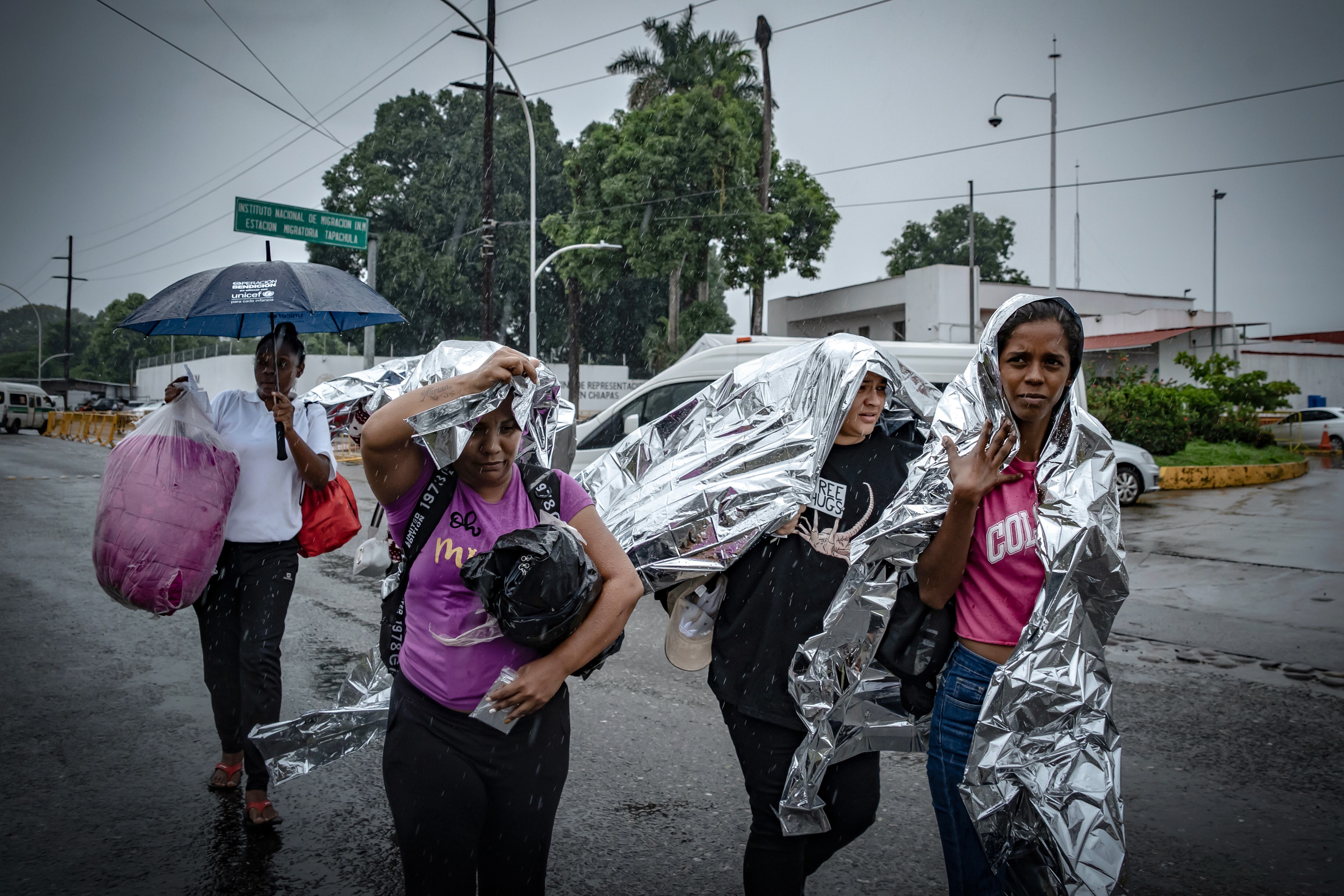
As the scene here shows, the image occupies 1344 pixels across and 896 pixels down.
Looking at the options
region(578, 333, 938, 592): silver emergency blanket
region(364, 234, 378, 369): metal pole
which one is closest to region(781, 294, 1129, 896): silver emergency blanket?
region(578, 333, 938, 592): silver emergency blanket

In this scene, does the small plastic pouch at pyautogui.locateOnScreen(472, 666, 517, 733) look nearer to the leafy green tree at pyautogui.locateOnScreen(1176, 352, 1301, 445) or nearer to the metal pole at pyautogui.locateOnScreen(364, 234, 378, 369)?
the metal pole at pyautogui.locateOnScreen(364, 234, 378, 369)

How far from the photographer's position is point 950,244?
6788 cm

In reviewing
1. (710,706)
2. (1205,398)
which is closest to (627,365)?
(1205,398)

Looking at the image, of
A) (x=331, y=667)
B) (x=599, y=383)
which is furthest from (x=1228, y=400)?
(x=599, y=383)

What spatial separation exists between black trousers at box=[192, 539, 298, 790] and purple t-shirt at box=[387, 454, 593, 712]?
156cm

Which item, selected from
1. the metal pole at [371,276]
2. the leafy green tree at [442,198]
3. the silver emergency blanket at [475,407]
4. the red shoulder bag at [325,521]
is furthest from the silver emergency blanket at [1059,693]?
the leafy green tree at [442,198]

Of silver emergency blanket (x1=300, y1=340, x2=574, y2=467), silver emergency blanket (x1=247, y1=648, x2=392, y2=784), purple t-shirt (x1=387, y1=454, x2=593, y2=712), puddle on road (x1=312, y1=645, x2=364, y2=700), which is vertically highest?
silver emergency blanket (x1=300, y1=340, x2=574, y2=467)

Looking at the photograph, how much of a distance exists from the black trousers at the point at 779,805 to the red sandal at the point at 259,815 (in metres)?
2.03

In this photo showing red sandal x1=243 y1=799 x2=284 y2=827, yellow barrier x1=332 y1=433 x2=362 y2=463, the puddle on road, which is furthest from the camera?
yellow barrier x1=332 y1=433 x2=362 y2=463

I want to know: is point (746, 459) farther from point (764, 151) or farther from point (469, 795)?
point (764, 151)

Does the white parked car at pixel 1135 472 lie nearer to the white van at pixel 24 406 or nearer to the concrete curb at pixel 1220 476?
the concrete curb at pixel 1220 476

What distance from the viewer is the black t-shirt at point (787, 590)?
252 cm

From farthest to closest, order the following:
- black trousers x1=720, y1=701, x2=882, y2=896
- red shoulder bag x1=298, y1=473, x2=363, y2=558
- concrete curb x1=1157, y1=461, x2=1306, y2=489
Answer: concrete curb x1=1157, y1=461, x2=1306, y2=489, red shoulder bag x1=298, y1=473, x2=363, y2=558, black trousers x1=720, y1=701, x2=882, y2=896

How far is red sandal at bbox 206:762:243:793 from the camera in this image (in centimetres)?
388
